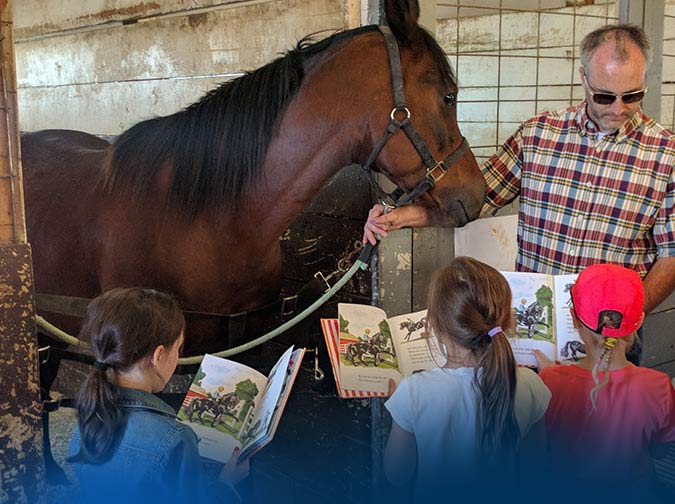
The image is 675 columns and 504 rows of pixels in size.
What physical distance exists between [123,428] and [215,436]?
0.36 metres

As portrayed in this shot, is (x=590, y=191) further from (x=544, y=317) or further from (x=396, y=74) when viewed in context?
(x=396, y=74)

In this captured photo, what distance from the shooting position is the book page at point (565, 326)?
203 cm

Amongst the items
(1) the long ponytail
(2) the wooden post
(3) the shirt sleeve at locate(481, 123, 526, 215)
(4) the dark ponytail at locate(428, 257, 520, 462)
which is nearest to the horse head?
(3) the shirt sleeve at locate(481, 123, 526, 215)

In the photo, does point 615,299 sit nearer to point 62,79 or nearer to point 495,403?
point 495,403

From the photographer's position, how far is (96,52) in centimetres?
403

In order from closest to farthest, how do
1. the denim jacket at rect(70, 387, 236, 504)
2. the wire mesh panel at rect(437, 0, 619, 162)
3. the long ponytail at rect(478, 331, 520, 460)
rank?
the denim jacket at rect(70, 387, 236, 504) → the long ponytail at rect(478, 331, 520, 460) → the wire mesh panel at rect(437, 0, 619, 162)

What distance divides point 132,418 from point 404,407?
541mm

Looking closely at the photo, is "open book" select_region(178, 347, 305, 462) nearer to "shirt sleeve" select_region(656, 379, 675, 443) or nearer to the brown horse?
the brown horse

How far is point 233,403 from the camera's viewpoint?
5.75 ft

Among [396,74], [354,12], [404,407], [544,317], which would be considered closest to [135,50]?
[354,12]

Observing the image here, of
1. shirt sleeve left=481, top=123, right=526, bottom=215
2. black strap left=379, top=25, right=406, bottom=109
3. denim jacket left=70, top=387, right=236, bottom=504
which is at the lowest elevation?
denim jacket left=70, top=387, right=236, bottom=504

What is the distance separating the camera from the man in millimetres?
2027

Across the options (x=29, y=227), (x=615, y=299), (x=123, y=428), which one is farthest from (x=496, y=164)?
(x=29, y=227)

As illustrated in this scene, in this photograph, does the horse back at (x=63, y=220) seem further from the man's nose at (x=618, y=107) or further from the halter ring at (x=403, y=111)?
the man's nose at (x=618, y=107)
